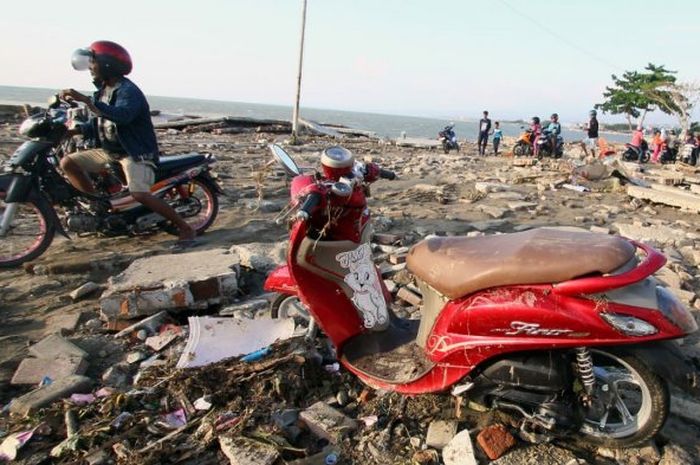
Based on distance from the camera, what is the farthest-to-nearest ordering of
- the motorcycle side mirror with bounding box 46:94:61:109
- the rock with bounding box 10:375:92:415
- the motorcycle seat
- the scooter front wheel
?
the motorcycle seat < the motorcycle side mirror with bounding box 46:94:61:109 < the scooter front wheel < the rock with bounding box 10:375:92:415

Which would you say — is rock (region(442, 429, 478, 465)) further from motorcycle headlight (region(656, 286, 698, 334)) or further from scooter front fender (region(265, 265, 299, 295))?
scooter front fender (region(265, 265, 299, 295))

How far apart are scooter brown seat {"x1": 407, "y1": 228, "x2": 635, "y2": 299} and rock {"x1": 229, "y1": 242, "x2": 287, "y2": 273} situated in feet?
7.20

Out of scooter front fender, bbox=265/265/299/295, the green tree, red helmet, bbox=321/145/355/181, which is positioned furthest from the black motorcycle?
the green tree

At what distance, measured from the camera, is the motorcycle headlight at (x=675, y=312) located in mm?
1982

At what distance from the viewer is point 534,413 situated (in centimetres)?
224

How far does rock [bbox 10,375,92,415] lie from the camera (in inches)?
99.5

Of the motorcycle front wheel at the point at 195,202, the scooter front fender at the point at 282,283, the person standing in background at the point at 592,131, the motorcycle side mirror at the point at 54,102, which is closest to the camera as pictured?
the scooter front fender at the point at 282,283

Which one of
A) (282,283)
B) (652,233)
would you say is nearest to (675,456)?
(282,283)

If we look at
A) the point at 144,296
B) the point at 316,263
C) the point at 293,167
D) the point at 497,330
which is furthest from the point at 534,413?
the point at 144,296

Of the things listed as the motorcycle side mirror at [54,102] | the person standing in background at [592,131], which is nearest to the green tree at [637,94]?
the person standing in background at [592,131]

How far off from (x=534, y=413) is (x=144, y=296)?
261cm

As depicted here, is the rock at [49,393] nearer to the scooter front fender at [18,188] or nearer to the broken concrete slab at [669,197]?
the scooter front fender at [18,188]

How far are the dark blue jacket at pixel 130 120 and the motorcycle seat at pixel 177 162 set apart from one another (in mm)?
230

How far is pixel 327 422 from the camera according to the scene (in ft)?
8.09
